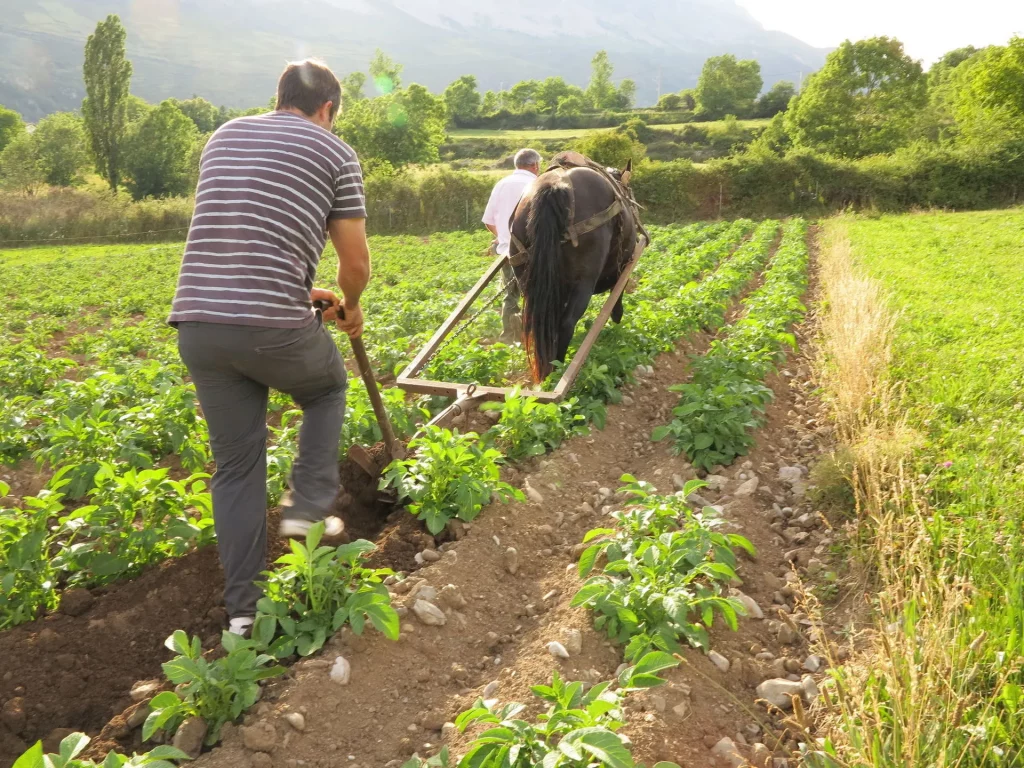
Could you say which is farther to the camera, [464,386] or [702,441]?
[464,386]

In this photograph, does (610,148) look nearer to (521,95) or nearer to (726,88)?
(726,88)

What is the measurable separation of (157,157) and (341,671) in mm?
59174

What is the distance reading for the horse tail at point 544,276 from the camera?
5508 mm

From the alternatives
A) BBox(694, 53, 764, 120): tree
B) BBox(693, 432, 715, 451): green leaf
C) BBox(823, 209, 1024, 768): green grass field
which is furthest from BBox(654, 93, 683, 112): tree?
BBox(693, 432, 715, 451): green leaf

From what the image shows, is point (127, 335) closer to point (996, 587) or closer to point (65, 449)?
point (65, 449)

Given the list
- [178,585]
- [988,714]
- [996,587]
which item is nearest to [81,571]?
[178,585]

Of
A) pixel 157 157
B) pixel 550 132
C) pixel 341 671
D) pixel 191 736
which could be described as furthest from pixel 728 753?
pixel 550 132

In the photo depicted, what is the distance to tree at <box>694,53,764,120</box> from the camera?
87938 mm

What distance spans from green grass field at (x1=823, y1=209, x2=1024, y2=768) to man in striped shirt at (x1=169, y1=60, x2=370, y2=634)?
2.29m

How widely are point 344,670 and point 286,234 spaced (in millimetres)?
1679

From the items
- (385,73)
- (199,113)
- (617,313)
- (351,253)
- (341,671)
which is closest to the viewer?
(341,671)

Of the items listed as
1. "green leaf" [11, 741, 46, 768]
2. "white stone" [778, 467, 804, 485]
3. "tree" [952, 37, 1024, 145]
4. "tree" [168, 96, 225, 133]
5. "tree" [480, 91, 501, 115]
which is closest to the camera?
"green leaf" [11, 741, 46, 768]

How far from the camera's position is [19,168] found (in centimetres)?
5112

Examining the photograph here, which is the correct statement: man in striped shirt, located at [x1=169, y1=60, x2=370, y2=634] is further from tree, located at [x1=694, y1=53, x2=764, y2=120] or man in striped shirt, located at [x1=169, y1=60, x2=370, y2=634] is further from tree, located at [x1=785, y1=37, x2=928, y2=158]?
tree, located at [x1=694, y1=53, x2=764, y2=120]
